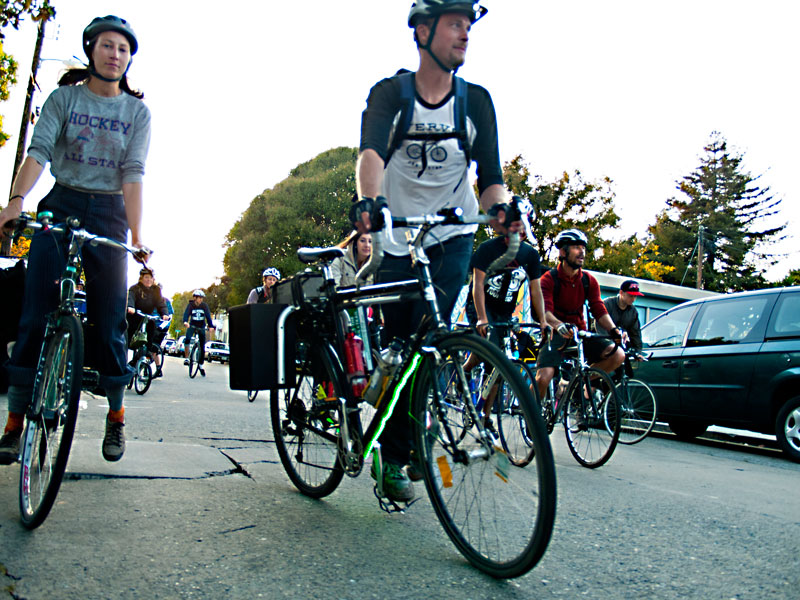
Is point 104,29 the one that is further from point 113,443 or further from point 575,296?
point 575,296

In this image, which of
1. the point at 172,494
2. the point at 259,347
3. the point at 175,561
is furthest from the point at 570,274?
the point at 175,561

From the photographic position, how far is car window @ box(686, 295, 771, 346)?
25.6 feet

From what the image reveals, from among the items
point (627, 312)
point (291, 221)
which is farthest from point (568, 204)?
point (627, 312)

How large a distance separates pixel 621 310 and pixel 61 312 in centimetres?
777

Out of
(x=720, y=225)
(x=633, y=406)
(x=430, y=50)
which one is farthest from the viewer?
(x=720, y=225)

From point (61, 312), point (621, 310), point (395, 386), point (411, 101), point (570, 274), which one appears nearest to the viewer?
point (395, 386)

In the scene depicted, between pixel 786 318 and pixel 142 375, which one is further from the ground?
pixel 786 318

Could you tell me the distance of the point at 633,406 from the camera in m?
7.78

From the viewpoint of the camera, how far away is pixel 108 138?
11.3ft

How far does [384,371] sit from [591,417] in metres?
3.23

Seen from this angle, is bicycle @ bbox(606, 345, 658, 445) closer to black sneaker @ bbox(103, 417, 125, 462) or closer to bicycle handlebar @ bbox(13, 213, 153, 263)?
black sneaker @ bbox(103, 417, 125, 462)

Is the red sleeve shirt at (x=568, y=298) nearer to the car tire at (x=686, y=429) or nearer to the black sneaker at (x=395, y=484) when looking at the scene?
the car tire at (x=686, y=429)

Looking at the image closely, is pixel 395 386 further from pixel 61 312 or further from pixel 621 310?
pixel 621 310

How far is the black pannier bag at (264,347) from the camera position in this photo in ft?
10.7
